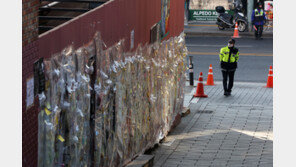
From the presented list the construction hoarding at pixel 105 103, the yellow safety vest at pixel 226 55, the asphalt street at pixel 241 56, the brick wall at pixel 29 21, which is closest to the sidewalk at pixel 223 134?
the construction hoarding at pixel 105 103

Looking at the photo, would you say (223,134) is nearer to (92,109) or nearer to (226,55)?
(226,55)

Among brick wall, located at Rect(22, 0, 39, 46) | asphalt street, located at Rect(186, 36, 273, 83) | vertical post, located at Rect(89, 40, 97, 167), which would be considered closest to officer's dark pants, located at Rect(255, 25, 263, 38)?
asphalt street, located at Rect(186, 36, 273, 83)

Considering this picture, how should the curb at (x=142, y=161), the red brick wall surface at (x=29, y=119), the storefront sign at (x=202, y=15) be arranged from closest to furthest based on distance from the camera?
the red brick wall surface at (x=29, y=119) → the curb at (x=142, y=161) → the storefront sign at (x=202, y=15)

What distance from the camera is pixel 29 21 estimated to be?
657 cm

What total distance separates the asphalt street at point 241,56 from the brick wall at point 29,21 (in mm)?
13938

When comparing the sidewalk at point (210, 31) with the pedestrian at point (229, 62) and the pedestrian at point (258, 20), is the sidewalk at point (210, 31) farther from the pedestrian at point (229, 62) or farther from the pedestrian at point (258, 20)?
the pedestrian at point (229, 62)

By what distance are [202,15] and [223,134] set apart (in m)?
20.1

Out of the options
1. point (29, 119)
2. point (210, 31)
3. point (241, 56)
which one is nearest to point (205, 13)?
point (210, 31)

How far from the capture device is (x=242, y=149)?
1226cm

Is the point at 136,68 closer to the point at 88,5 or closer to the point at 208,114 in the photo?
the point at 88,5

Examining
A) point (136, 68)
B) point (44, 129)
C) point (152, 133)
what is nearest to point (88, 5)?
point (136, 68)

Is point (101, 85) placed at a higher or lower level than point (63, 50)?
lower

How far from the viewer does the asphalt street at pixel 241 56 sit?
2103cm

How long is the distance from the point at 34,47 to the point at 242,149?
6.57 m
